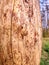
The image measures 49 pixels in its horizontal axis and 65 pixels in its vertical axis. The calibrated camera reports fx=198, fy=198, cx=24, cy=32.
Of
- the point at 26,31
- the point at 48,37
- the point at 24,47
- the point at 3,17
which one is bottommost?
the point at 48,37

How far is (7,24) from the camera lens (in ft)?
7.00

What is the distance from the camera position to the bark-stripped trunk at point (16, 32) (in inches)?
84.0

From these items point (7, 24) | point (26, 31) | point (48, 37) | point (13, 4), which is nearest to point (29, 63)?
point (26, 31)

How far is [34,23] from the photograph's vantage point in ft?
7.39

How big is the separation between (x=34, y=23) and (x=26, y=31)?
0.15 metres

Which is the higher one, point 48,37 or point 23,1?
point 23,1

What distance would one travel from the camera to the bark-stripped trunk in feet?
7.00

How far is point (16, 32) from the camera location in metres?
2.13

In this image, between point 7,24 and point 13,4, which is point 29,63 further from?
point 13,4

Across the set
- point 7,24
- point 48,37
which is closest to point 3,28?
point 7,24

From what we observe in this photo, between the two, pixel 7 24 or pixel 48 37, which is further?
pixel 48 37

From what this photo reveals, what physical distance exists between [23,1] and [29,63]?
70 cm

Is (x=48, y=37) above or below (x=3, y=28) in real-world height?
below

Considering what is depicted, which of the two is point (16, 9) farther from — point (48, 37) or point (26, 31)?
point (48, 37)
